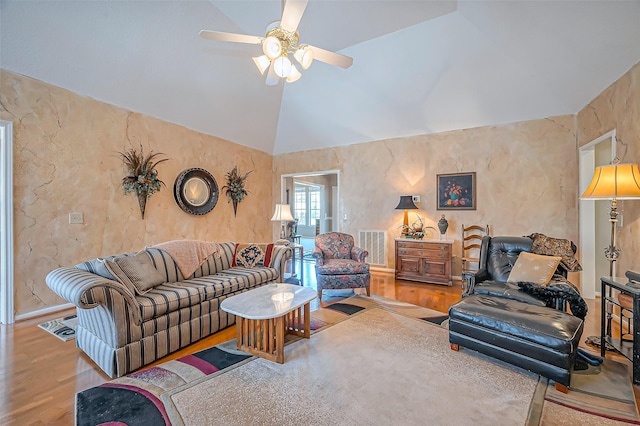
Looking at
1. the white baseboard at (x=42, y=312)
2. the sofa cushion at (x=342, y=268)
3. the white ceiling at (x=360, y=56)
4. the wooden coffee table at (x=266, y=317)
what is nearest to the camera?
the wooden coffee table at (x=266, y=317)

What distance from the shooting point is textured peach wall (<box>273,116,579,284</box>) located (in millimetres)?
4363

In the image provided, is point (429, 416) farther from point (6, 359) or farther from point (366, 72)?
point (366, 72)

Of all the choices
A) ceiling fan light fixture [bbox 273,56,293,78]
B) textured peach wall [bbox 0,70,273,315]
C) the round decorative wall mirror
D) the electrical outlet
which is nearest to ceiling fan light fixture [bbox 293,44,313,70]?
ceiling fan light fixture [bbox 273,56,293,78]

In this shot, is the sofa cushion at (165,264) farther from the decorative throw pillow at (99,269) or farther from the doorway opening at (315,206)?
the doorway opening at (315,206)

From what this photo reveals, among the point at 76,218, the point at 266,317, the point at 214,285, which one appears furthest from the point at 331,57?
the point at 76,218

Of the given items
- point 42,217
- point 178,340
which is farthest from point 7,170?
point 178,340

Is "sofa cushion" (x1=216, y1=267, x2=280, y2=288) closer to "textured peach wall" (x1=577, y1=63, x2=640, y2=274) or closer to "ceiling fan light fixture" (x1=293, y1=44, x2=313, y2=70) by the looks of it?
"ceiling fan light fixture" (x1=293, y1=44, x2=313, y2=70)

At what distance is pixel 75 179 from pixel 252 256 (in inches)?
97.2

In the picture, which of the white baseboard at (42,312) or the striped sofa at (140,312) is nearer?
the striped sofa at (140,312)

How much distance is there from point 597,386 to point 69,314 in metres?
5.20

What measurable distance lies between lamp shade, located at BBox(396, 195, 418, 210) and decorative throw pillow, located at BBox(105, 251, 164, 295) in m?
4.01

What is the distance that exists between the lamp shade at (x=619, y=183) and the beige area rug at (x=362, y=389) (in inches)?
68.9

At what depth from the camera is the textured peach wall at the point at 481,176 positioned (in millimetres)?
4363

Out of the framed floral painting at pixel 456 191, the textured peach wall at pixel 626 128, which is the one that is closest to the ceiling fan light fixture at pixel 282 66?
the textured peach wall at pixel 626 128
